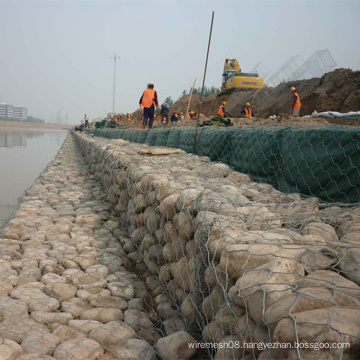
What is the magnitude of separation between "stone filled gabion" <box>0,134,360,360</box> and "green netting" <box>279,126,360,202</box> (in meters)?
0.26

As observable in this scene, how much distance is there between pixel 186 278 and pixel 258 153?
6.65 feet

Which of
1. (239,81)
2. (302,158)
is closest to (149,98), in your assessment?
(302,158)

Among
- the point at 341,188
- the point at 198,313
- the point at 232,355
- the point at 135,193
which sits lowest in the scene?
the point at 198,313

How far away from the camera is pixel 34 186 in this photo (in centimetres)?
582

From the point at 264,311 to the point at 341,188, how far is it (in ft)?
5.59

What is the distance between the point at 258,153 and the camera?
3492 millimetres

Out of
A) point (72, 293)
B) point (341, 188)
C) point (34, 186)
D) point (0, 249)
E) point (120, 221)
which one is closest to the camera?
point (72, 293)

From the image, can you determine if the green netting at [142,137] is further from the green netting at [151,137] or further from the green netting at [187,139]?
the green netting at [187,139]

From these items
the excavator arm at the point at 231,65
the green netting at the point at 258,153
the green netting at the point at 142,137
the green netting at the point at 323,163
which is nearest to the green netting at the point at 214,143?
the green netting at the point at 258,153

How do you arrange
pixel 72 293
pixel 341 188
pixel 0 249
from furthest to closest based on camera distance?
pixel 0 249 → pixel 341 188 → pixel 72 293

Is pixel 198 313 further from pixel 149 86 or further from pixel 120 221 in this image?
pixel 149 86

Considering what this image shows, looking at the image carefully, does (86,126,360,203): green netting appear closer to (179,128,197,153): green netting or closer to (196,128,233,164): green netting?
(196,128,233,164): green netting

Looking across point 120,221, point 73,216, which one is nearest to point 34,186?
point 73,216

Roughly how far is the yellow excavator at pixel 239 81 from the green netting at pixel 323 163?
19068mm
